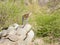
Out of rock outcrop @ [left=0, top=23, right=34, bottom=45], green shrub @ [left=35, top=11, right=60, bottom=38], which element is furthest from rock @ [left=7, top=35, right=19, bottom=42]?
green shrub @ [left=35, top=11, right=60, bottom=38]

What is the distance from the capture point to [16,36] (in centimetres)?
425

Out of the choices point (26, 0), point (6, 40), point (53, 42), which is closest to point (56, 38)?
point (53, 42)

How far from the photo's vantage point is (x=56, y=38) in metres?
5.17

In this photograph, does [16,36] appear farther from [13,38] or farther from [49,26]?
[49,26]

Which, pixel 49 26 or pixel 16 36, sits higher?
pixel 16 36

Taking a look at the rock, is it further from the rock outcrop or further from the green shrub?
the green shrub

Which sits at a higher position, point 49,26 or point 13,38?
point 13,38

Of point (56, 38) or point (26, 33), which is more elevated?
point (26, 33)

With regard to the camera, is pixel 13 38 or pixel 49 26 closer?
pixel 13 38

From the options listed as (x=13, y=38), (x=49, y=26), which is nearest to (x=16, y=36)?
(x=13, y=38)

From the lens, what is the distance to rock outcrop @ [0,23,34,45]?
4241mm

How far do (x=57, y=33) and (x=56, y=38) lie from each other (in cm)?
14

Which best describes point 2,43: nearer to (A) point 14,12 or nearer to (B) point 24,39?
(B) point 24,39

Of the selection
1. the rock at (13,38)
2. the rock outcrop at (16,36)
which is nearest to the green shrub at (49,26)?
the rock outcrop at (16,36)
